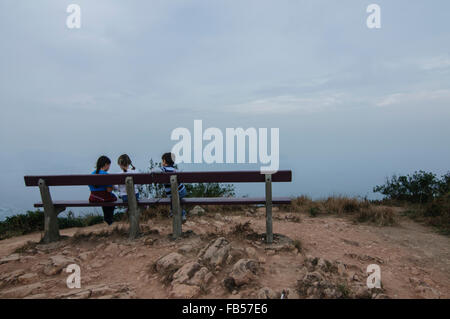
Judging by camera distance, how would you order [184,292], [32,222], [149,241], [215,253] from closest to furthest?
[184,292], [215,253], [149,241], [32,222]

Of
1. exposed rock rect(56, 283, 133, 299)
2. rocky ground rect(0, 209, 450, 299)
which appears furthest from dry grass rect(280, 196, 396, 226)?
exposed rock rect(56, 283, 133, 299)

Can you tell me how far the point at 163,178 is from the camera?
434cm

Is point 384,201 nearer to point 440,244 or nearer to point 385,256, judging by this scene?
point 440,244

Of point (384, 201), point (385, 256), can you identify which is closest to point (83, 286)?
point (385, 256)

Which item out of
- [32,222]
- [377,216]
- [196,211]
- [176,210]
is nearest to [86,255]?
[176,210]

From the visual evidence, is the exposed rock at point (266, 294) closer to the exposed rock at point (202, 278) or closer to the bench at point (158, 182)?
the exposed rock at point (202, 278)

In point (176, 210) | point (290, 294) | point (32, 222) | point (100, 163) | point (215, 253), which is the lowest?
point (32, 222)

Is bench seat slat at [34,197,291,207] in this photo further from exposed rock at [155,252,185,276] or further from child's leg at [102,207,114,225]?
exposed rock at [155,252,185,276]

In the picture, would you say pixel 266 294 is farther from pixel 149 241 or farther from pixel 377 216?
pixel 377 216

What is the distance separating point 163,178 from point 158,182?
11 centimetres

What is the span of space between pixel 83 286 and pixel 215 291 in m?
1.49

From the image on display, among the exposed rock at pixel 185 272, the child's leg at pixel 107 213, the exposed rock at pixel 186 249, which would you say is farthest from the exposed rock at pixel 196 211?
the exposed rock at pixel 185 272

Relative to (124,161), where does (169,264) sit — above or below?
below

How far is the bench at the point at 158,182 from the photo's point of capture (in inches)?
166
